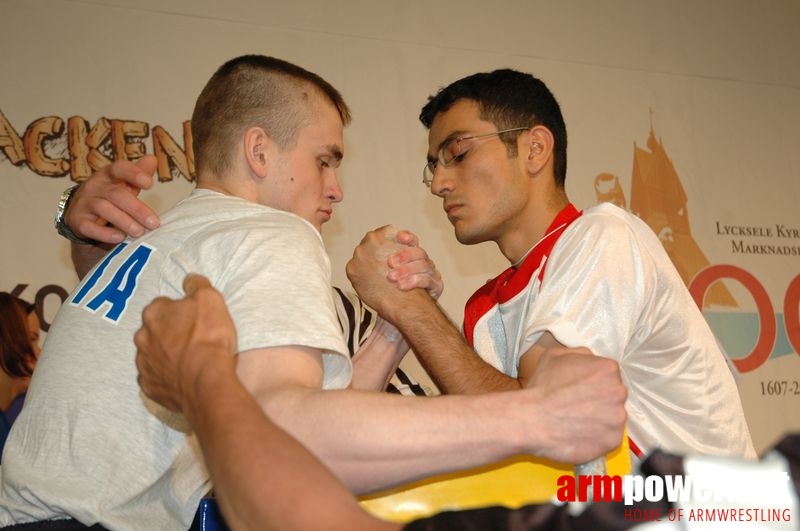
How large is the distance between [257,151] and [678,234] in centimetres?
270

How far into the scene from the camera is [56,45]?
10.3ft

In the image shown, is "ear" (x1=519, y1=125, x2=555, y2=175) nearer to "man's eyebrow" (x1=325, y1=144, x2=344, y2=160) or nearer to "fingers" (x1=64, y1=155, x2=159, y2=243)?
"man's eyebrow" (x1=325, y1=144, x2=344, y2=160)

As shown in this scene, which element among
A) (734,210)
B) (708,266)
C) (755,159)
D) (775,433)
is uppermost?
(755,159)

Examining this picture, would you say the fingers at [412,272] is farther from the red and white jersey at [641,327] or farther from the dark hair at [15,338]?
the dark hair at [15,338]

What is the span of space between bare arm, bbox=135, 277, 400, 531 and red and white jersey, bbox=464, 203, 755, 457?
85 centimetres

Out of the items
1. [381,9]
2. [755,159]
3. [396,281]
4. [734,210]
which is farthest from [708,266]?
[396,281]

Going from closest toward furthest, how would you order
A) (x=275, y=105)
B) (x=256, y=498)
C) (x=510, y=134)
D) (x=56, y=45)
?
(x=256, y=498)
(x=275, y=105)
(x=510, y=134)
(x=56, y=45)

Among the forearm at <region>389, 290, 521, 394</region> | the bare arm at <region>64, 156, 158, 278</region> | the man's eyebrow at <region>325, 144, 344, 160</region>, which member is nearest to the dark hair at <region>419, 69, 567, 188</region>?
the forearm at <region>389, 290, 521, 394</region>

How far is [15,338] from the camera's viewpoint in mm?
2902

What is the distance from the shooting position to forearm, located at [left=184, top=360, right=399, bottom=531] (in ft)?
2.12

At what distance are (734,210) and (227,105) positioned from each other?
9.60 ft

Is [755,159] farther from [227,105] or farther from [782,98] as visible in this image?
[227,105]

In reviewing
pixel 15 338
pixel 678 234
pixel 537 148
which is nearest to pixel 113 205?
pixel 537 148

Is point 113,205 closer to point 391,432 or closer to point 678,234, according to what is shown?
point 391,432
